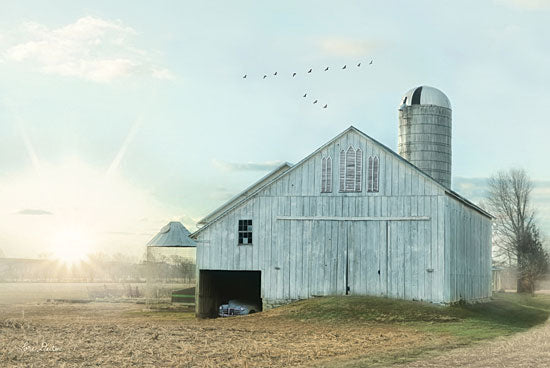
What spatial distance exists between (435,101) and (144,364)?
29389 millimetres

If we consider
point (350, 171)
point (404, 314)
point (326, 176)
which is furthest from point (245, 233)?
point (404, 314)

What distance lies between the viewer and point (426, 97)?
1679 inches

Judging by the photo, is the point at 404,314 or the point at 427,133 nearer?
the point at 404,314

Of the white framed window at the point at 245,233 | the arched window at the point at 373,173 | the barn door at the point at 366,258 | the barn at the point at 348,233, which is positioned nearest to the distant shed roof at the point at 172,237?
the barn at the point at 348,233

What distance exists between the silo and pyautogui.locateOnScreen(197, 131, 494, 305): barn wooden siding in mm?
10584

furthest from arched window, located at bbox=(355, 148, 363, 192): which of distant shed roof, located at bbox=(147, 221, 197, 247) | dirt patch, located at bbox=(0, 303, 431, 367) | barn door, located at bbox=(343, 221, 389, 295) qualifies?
distant shed roof, located at bbox=(147, 221, 197, 247)

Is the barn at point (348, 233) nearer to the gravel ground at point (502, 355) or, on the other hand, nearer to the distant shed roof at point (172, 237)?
the distant shed roof at point (172, 237)

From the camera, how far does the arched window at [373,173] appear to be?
3228 cm

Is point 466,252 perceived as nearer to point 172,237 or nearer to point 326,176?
point 326,176

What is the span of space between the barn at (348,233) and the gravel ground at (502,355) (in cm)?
852

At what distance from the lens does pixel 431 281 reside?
30953 mm

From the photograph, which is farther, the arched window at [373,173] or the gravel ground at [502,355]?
the arched window at [373,173]

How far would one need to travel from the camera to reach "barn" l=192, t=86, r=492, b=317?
103ft

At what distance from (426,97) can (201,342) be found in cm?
2538
